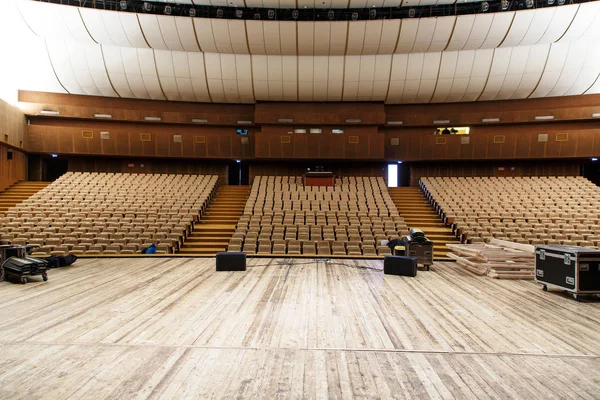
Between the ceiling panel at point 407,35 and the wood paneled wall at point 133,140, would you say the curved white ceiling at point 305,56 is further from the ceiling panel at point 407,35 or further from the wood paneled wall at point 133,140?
the wood paneled wall at point 133,140

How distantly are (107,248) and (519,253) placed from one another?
8.41 metres

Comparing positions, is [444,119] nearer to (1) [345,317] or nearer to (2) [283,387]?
(1) [345,317]

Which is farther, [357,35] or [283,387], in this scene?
[357,35]

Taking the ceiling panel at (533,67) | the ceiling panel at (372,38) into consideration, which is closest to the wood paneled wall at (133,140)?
the ceiling panel at (372,38)

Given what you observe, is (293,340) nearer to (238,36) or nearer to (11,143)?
(238,36)

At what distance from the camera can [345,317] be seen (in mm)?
3354

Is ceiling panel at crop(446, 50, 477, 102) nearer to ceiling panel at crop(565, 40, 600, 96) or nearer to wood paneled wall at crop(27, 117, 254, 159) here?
ceiling panel at crop(565, 40, 600, 96)

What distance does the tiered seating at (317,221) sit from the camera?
761 centimetres

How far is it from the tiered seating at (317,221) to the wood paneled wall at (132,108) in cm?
408

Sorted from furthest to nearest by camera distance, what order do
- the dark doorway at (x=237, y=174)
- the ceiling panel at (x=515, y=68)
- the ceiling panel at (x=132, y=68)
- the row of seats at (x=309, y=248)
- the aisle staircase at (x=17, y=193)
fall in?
the dark doorway at (x=237, y=174) < the ceiling panel at (x=132, y=68) < the ceiling panel at (x=515, y=68) < the aisle staircase at (x=17, y=193) < the row of seats at (x=309, y=248)

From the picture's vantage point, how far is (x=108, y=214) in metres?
9.04

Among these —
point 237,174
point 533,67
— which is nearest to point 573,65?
point 533,67

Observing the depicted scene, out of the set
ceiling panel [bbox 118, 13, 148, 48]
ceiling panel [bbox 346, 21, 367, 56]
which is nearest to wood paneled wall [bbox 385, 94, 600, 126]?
ceiling panel [bbox 346, 21, 367, 56]

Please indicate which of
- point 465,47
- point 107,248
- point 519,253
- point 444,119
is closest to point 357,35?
point 465,47
